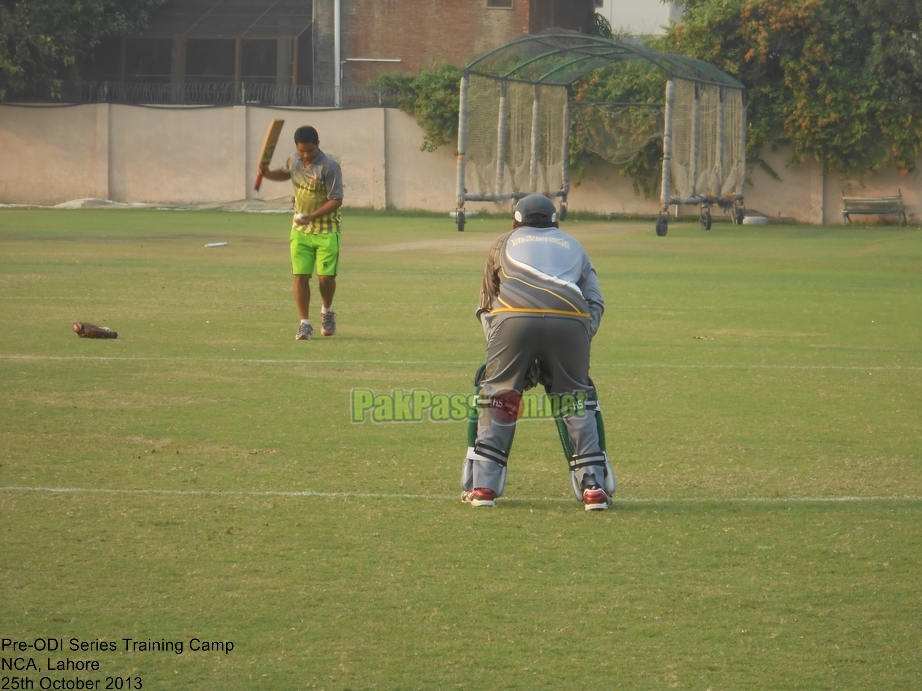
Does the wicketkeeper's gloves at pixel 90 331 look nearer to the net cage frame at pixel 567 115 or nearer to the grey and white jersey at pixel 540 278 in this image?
the grey and white jersey at pixel 540 278

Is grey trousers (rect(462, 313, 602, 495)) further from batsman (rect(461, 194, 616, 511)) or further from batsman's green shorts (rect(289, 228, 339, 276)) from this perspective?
batsman's green shorts (rect(289, 228, 339, 276))

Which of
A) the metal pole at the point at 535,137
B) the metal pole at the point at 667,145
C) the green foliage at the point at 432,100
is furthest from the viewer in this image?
the green foliage at the point at 432,100

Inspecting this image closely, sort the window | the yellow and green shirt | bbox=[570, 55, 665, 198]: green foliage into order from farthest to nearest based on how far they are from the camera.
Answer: the window
bbox=[570, 55, 665, 198]: green foliage
the yellow and green shirt

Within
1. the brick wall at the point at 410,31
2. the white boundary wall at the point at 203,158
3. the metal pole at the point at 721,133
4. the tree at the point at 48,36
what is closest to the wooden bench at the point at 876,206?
the white boundary wall at the point at 203,158

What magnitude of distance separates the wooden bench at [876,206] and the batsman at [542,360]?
31.0 meters

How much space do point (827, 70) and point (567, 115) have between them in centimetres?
950

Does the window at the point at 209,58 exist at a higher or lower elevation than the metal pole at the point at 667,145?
higher

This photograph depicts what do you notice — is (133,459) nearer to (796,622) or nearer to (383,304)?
(796,622)

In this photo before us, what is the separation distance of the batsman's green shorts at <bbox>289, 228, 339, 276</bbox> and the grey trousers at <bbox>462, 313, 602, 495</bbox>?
616cm

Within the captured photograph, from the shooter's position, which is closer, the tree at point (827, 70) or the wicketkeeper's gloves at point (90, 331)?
the wicketkeeper's gloves at point (90, 331)

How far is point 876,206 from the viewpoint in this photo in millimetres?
35812

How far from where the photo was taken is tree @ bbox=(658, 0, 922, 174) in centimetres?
3484

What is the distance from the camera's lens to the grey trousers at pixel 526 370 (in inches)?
255

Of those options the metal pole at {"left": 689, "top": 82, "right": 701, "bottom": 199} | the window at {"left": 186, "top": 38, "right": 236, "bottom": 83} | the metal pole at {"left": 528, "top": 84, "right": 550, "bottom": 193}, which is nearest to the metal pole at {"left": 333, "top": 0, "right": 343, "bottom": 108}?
the window at {"left": 186, "top": 38, "right": 236, "bottom": 83}
